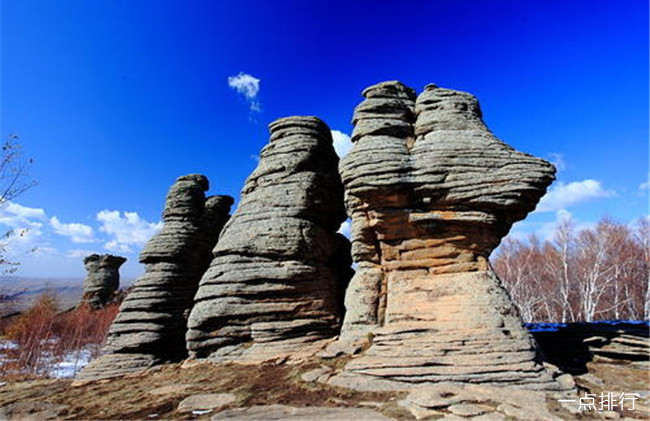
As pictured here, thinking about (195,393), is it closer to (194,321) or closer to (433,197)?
(194,321)

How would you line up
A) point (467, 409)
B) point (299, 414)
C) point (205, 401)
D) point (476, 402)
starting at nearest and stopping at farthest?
1. point (467, 409)
2. point (299, 414)
3. point (476, 402)
4. point (205, 401)

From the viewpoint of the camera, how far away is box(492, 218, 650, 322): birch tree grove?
31922 millimetres

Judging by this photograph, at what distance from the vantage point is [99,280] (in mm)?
41969

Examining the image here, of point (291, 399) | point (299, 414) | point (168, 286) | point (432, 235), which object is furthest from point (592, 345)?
point (168, 286)

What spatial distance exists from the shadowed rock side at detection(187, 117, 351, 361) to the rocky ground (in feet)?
4.50

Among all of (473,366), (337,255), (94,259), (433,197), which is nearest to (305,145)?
(337,255)

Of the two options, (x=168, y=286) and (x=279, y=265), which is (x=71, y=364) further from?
(x=279, y=265)

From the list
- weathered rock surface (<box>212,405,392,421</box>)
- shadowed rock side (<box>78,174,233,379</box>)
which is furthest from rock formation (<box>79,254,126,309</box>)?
weathered rock surface (<box>212,405,392,421</box>)

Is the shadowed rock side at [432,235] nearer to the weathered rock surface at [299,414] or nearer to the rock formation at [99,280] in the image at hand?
the weathered rock surface at [299,414]

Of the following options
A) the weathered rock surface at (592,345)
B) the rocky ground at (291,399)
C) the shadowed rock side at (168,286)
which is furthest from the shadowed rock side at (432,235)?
the shadowed rock side at (168,286)

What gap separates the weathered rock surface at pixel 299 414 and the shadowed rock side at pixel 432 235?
4.88 feet

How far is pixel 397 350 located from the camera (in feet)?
29.1

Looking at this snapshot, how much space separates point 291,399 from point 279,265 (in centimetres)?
627

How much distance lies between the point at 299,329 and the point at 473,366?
261 inches
